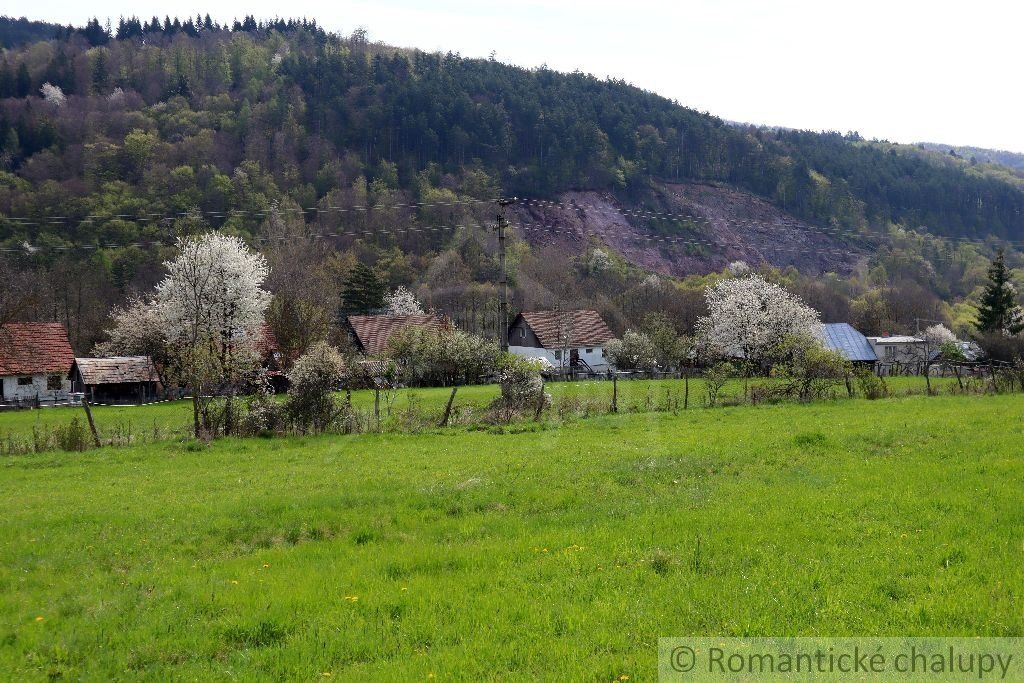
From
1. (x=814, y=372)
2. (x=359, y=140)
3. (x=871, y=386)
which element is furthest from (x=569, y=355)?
(x=359, y=140)

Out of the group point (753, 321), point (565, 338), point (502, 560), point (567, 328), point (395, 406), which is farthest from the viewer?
point (567, 328)

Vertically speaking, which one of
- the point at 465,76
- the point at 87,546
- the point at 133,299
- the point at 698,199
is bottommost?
the point at 87,546

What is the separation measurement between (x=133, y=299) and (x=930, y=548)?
72.8m

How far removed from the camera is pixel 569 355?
6594 cm

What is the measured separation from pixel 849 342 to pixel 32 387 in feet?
218

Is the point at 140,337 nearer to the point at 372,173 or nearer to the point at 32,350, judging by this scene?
the point at 32,350

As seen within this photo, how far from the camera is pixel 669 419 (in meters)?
26.1

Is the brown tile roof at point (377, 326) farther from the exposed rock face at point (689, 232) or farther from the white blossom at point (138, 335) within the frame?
the exposed rock face at point (689, 232)

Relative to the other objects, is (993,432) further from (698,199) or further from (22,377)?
(698,199)

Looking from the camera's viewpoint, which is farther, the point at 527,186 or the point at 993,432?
the point at 527,186

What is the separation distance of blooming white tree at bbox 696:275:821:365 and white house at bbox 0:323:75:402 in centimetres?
4955

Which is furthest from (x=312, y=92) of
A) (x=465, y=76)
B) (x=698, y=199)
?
(x=698, y=199)

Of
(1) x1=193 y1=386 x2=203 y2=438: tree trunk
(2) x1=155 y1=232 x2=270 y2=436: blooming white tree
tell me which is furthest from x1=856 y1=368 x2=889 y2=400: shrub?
(2) x1=155 y1=232 x2=270 y2=436: blooming white tree

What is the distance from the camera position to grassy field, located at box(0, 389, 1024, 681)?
6.46m
